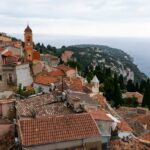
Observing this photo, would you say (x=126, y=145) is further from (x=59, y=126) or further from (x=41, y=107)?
(x=41, y=107)

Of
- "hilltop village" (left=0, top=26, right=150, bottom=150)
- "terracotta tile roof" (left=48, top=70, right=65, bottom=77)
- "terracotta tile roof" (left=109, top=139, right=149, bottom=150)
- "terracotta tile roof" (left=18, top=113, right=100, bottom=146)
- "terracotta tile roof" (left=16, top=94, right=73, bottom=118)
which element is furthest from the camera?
"terracotta tile roof" (left=48, top=70, right=65, bottom=77)

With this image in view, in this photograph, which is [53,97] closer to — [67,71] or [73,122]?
[73,122]

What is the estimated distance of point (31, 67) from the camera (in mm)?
42094

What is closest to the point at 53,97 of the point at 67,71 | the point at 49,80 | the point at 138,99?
the point at 49,80

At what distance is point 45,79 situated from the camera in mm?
42125

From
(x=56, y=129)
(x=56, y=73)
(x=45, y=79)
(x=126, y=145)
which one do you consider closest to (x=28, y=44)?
(x=56, y=73)

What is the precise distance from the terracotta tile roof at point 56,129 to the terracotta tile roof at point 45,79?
2307 centimetres

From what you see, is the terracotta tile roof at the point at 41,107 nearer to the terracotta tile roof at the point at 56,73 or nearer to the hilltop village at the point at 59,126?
the hilltop village at the point at 59,126

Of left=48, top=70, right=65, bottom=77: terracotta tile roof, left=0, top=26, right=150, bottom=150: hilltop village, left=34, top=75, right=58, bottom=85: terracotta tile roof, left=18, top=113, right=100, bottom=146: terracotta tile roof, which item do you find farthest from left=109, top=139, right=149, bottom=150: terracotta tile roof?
left=48, top=70, right=65, bottom=77: terracotta tile roof

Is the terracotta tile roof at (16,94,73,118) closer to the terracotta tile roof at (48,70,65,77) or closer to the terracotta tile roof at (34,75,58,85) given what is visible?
the terracotta tile roof at (34,75,58,85)

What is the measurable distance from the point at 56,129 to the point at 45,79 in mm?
25080

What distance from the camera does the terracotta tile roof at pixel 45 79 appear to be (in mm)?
41000

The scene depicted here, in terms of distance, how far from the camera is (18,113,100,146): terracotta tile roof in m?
16.7

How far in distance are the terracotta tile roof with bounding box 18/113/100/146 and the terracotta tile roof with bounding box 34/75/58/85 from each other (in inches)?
908
